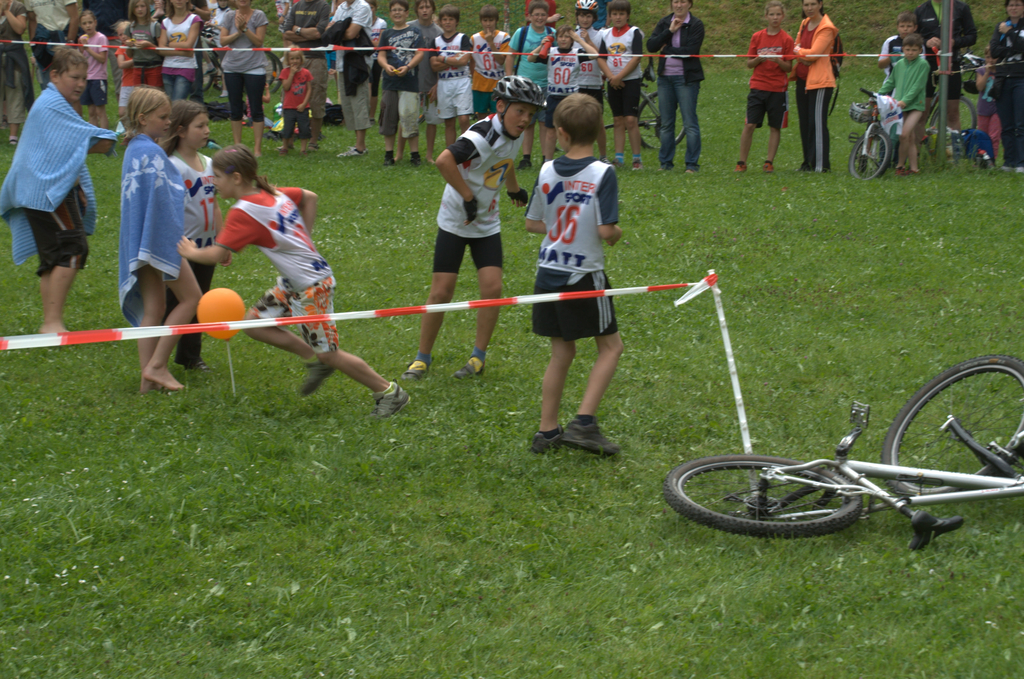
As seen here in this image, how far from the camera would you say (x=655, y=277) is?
8.57 meters

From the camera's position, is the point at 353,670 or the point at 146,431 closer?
the point at 353,670

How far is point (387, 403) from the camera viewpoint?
5777 millimetres

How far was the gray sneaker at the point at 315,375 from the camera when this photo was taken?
18.7 feet

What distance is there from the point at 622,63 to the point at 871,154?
138 inches

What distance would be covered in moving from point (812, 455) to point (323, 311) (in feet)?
9.58

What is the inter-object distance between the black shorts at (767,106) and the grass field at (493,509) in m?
4.24

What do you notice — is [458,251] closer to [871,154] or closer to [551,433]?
[551,433]

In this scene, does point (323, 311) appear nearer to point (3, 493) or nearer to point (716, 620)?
point (3, 493)

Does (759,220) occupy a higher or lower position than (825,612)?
higher

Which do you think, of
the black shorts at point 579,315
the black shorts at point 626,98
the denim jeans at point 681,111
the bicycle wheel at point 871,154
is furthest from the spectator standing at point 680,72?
the black shorts at point 579,315

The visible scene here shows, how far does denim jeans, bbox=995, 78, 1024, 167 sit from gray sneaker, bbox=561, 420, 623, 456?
9.53 metres

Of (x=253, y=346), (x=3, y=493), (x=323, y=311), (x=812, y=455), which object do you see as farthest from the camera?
(x=253, y=346)

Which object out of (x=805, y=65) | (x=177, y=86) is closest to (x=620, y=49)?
(x=805, y=65)

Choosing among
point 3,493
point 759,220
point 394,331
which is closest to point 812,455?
point 394,331
